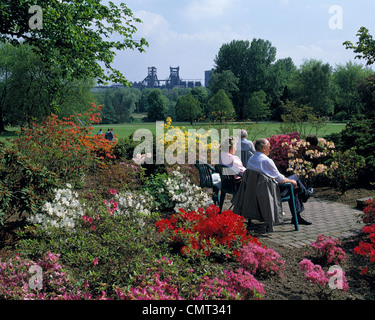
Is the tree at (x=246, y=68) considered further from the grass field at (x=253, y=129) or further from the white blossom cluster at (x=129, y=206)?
the white blossom cluster at (x=129, y=206)

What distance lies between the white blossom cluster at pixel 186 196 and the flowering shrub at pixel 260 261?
72.9 inches

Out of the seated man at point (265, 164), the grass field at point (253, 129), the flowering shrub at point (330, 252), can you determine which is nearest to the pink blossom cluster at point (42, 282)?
the flowering shrub at point (330, 252)

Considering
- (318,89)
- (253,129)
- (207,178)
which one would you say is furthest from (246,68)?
(207,178)

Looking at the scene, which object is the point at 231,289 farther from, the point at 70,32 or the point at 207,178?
the point at 70,32

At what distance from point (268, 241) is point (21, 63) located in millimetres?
43452

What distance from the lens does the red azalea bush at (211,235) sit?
3643 mm

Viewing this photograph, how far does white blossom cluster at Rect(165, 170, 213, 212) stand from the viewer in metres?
5.40

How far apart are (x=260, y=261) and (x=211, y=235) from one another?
648 millimetres

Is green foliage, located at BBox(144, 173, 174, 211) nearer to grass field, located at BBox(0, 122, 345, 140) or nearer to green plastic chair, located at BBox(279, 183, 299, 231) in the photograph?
green plastic chair, located at BBox(279, 183, 299, 231)

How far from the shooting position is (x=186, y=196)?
5723 millimetres

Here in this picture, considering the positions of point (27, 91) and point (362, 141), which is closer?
point (362, 141)

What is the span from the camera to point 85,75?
11172 mm
